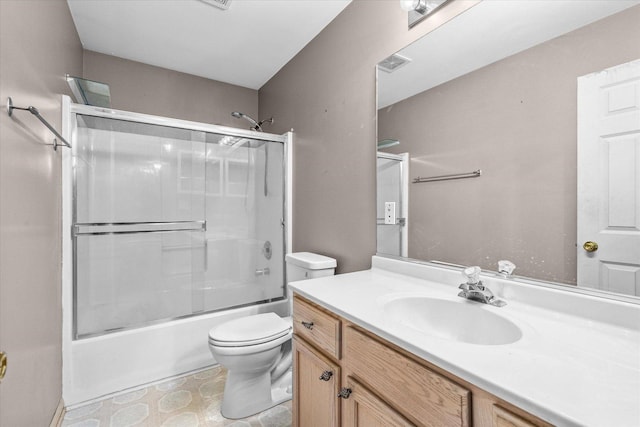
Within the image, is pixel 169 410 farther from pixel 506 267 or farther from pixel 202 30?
pixel 202 30

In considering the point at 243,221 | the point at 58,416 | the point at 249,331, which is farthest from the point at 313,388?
the point at 243,221

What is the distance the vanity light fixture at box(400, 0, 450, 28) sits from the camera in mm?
1320

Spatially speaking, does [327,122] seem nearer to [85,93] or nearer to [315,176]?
[315,176]

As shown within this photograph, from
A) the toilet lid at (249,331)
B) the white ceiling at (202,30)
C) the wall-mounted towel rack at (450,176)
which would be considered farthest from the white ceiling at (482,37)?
the toilet lid at (249,331)

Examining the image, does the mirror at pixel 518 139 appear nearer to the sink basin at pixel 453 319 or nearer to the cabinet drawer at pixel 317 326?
the sink basin at pixel 453 319

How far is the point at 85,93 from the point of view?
1886mm

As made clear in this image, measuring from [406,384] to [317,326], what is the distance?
42cm

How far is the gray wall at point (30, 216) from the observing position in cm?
96

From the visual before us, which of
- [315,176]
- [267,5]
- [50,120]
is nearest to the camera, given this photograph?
[50,120]

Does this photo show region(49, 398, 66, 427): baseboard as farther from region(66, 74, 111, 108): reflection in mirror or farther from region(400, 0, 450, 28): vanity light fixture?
region(400, 0, 450, 28): vanity light fixture

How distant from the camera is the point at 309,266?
180 centimetres

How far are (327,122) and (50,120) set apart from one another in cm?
149

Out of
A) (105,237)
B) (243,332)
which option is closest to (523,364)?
(243,332)

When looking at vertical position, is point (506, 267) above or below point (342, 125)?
below
